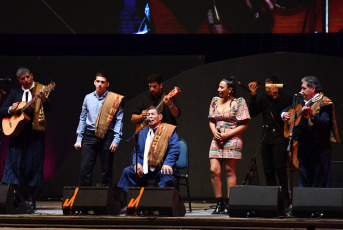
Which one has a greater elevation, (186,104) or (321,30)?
(321,30)

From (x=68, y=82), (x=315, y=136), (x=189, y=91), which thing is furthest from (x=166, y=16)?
(x=315, y=136)

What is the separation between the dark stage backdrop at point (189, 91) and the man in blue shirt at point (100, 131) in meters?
1.62

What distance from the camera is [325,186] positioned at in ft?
18.8

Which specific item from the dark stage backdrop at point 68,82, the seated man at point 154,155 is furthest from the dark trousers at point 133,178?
the dark stage backdrop at point 68,82

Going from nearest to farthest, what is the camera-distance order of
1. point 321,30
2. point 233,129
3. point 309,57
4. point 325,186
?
point 325,186
point 233,129
point 321,30
point 309,57

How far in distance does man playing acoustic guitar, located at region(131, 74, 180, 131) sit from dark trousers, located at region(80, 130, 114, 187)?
1.43ft

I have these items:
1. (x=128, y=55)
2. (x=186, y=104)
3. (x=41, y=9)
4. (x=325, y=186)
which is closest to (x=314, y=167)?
(x=325, y=186)

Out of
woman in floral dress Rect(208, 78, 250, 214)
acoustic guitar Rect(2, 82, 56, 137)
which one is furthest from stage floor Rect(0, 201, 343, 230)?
acoustic guitar Rect(2, 82, 56, 137)

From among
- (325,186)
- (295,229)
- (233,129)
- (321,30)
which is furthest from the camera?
(321,30)

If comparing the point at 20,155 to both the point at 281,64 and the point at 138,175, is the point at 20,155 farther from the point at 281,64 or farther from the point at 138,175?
the point at 281,64

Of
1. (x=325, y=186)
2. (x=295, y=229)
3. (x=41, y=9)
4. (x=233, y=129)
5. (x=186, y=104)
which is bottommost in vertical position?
(x=295, y=229)

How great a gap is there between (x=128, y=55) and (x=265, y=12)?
77.8 inches

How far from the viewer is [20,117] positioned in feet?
21.4

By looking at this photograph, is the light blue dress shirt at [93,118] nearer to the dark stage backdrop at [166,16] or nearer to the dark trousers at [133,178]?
the dark trousers at [133,178]
